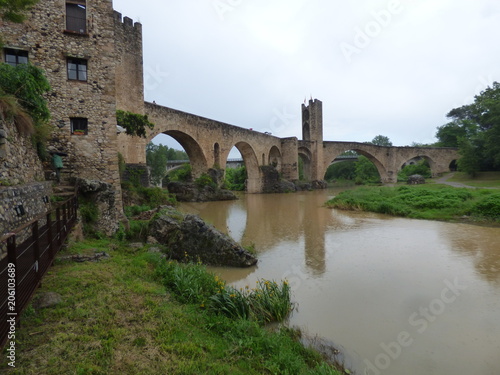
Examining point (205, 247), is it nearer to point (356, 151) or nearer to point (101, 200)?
point (101, 200)

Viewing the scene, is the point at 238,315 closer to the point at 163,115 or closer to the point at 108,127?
the point at 108,127

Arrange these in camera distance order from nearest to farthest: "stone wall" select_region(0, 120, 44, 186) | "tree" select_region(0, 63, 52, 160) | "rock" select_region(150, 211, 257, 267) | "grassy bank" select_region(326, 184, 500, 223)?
"stone wall" select_region(0, 120, 44, 186)
"tree" select_region(0, 63, 52, 160)
"rock" select_region(150, 211, 257, 267)
"grassy bank" select_region(326, 184, 500, 223)

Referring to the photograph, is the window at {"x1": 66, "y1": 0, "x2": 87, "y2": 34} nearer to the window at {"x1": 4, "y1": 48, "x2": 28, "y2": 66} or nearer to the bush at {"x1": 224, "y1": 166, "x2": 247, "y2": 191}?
the window at {"x1": 4, "y1": 48, "x2": 28, "y2": 66}

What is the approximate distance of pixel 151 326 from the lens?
3.39 metres

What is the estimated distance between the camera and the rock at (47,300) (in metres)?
3.45

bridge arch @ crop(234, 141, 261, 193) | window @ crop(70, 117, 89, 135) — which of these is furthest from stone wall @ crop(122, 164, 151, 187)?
bridge arch @ crop(234, 141, 261, 193)

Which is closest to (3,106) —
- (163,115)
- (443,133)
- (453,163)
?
(163,115)

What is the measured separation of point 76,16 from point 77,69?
4.60 ft

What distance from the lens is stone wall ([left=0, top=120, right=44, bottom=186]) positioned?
15.8 ft

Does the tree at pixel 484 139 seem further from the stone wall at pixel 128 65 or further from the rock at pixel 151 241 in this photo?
the rock at pixel 151 241

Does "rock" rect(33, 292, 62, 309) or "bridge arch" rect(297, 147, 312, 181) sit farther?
"bridge arch" rect(297, 147, 312, 181)

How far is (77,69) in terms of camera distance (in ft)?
26.9

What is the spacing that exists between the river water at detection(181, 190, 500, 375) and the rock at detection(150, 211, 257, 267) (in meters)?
0.32

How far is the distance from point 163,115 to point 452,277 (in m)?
16.0
